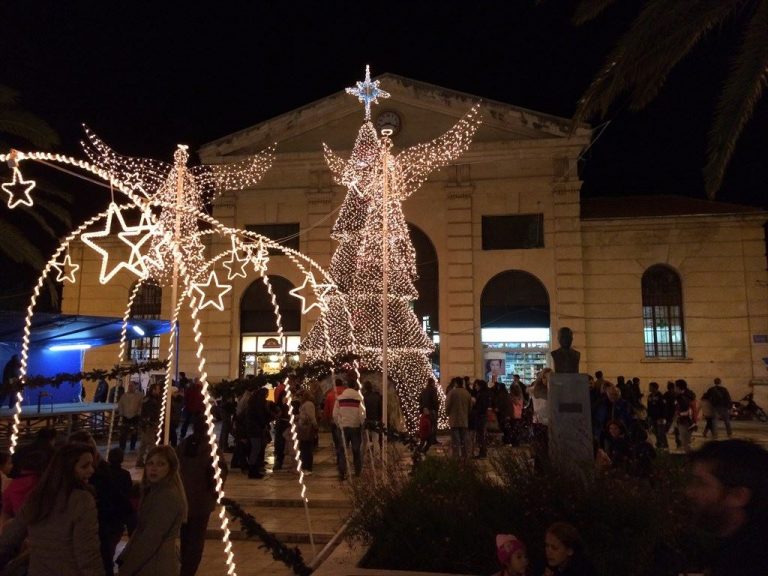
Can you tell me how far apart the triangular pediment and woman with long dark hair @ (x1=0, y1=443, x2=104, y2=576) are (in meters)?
21.0

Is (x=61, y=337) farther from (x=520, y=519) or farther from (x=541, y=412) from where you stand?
(x=520, y=519)

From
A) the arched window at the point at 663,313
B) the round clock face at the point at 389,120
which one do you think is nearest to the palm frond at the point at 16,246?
the round clock face at the point at 389,120

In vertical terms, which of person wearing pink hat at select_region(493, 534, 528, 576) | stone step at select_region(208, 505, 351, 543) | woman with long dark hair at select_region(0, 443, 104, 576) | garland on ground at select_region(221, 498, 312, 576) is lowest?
stone step at select_region(208, 505, 351, 543)

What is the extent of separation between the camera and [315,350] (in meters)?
19.4

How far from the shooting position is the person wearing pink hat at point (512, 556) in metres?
4.45

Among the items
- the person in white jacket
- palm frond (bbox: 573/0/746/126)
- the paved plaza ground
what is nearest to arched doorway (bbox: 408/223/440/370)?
the paved plaza ground

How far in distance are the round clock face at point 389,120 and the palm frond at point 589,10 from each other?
16.6m

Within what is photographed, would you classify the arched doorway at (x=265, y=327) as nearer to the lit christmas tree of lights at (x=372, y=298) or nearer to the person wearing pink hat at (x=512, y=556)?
the lit christmas tree of lights at (x=372, y=298)

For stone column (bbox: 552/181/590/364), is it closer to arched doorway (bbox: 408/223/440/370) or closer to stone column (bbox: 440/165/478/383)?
stone column (bbox: 440/165/478/383)

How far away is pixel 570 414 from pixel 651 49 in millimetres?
4839

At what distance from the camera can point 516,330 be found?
75.9ft

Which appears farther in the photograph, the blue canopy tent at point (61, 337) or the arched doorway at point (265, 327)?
the arched doorway at point (265, 327)

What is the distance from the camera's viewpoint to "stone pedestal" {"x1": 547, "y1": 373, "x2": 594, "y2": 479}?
326 inches

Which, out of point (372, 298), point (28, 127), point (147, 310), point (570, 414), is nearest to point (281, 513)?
point (570, 414)
